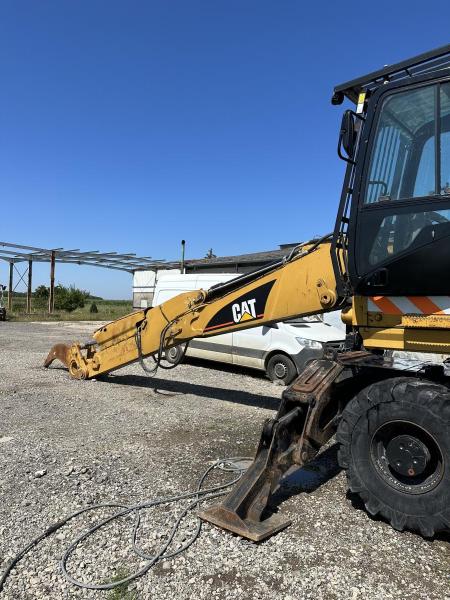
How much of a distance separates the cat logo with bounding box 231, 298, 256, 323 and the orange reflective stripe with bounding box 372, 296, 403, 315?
2036mm

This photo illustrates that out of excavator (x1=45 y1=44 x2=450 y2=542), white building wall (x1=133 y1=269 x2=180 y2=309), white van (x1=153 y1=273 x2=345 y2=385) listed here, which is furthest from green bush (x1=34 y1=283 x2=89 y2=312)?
excavator (x1=45 y1=44 x2=450 y2=542)

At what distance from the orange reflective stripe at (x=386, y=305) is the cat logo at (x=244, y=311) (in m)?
2.04

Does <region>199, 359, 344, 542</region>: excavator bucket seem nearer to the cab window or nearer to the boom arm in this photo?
the boom arm

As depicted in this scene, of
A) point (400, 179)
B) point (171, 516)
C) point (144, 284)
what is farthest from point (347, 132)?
point (144, 284)

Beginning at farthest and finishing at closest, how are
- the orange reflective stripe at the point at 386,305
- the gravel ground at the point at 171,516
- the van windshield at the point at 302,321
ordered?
the van windshield at the point at 302,321 < the orange reflective stripe at the point at 386,305 < the gravel ground at the point at 171,516

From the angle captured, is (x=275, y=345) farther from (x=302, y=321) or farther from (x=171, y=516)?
(x=171, y=516)

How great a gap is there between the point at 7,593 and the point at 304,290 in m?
3.76

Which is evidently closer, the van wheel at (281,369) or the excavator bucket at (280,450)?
the excavator bucket at (280,450)

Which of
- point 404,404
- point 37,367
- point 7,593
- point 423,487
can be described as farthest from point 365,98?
point 37,367

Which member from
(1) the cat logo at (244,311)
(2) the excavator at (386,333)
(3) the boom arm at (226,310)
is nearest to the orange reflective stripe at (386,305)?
(2) the excavator at (386,333)

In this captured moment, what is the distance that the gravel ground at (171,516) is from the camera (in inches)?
126

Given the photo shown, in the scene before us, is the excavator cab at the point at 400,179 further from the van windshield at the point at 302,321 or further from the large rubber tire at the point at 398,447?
the van windshield at the point at 302,321

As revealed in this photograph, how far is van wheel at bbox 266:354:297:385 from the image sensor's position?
1013 cm

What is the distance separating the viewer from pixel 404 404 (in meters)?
3.78
